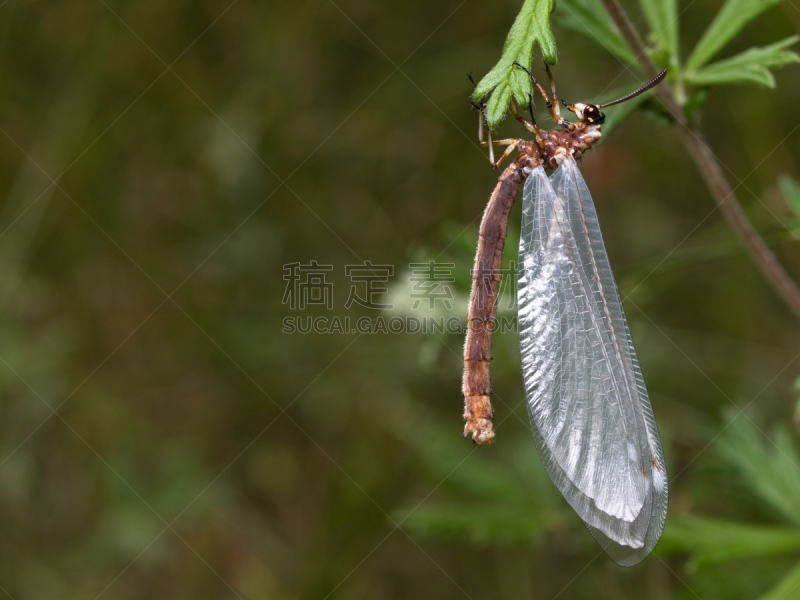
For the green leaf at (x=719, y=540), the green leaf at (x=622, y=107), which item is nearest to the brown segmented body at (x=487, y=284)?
the green leaf at (x=622, y=107)

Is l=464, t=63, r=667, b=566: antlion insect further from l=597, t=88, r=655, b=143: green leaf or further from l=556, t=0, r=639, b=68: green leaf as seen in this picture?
l=556, t=0, r=639, b=68: green leaf

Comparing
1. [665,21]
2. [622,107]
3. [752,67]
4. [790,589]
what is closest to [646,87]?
[622,107]

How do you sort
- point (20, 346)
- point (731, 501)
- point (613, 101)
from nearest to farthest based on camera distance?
point (613, 101), point (731, 501), point (20, 346)

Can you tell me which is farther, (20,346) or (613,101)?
(20,346)

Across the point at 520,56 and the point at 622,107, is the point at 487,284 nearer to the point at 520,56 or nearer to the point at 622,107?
the point at 622,107

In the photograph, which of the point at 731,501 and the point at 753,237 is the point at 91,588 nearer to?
the point at 731,501

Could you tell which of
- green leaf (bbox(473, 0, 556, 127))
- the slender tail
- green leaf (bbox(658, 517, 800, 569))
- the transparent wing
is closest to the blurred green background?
green leaf (bbox(658, 517, 800, 569))

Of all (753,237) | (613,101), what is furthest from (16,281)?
(753,237)
